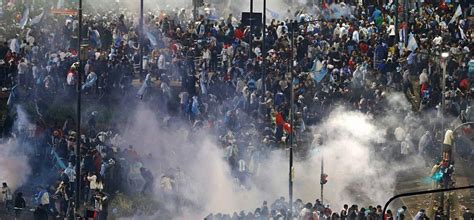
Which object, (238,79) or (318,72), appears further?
(238,79)

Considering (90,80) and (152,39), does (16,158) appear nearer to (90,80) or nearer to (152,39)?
(90,80)

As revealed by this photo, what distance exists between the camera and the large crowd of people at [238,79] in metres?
42.8

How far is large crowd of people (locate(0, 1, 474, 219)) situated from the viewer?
140ft

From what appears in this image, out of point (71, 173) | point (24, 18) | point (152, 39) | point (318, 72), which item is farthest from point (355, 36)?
point (71, 173)

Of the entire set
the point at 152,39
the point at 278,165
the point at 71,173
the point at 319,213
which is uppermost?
the point at 152,39

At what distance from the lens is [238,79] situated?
165 ft

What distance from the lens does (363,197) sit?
43.4 meters

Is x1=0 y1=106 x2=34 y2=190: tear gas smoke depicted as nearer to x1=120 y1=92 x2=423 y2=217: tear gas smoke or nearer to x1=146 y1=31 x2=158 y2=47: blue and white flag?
x1=120 y1=92 x2=423 y2=217: tear gas smoke

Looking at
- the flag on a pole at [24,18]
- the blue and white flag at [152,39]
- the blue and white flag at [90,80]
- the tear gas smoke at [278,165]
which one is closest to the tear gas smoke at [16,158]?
the blue and white flag at [90,80]

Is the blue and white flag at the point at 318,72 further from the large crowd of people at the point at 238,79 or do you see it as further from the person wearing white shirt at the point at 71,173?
the person wearing white shirt at the point at 71,173

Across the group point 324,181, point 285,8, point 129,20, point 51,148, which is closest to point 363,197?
point 324,181

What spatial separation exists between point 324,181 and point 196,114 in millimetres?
6928

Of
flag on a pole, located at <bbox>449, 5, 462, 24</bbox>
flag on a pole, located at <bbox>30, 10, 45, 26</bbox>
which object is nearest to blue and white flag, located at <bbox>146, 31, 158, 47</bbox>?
flag on a pole, located at <bbox>30, 10, 45, 26</bbox>

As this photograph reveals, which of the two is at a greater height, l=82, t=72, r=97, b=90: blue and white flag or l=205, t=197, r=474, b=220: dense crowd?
l=82, t=72, r=97, b=90: blue and white flag
